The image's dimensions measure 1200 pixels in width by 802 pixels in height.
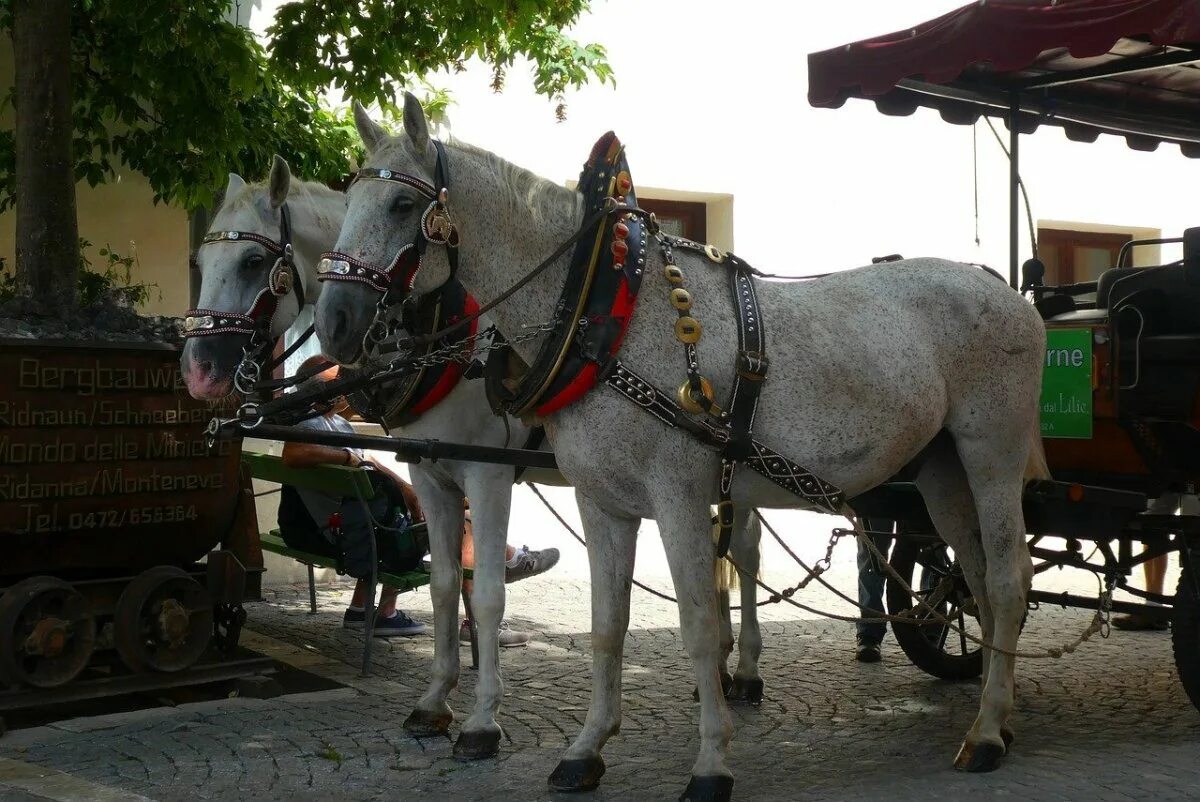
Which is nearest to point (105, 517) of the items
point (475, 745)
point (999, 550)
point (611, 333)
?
point (475, 745)

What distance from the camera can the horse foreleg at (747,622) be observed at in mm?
5594

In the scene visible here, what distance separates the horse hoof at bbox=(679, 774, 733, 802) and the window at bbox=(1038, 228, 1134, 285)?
9.22 metres

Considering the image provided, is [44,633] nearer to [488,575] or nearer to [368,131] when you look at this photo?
[488,575]

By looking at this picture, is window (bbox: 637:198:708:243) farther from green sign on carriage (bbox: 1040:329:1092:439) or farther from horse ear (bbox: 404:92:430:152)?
horse ear (bbox: 404:92:430:152)

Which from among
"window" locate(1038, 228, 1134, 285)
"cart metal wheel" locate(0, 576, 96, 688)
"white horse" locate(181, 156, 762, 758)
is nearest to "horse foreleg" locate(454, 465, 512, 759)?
"white horse" locate(181, 156, 762, 758)

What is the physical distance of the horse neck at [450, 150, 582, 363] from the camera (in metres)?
3.98

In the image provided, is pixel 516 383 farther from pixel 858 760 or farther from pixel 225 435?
pixel 858 760

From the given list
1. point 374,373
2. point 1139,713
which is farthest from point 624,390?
point 1139,713

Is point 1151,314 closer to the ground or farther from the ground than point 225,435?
farther from the ground

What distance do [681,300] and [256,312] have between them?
69.8 inches

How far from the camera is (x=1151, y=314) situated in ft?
17.2

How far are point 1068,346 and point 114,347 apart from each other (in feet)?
12.4

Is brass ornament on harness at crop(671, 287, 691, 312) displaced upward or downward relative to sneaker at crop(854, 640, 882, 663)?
upward

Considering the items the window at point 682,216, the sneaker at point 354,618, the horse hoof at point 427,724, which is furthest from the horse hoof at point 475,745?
the window at point 682,216
